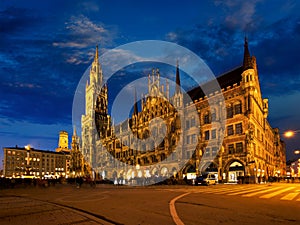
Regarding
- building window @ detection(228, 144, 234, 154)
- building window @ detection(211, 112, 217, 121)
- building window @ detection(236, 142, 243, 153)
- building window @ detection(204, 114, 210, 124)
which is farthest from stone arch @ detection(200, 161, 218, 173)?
building window @ detection(211, 112, 217, 121)

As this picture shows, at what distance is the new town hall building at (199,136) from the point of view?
154ft

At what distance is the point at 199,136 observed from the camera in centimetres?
5434

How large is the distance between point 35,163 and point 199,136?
416 ft

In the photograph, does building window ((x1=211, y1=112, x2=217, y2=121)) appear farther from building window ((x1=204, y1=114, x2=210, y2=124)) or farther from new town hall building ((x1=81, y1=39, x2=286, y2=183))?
building window ((x1=204, y1=114, x2=210, y2=124))

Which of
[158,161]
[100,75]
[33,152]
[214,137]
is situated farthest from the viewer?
[33,152]

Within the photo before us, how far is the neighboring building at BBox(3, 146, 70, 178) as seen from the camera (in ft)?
460

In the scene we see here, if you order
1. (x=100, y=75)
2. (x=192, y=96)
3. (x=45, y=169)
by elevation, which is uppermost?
(x=100, y=75)

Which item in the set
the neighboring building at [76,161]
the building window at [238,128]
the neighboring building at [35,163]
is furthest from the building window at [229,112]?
the neighboring building at [35,163]

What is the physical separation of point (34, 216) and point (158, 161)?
53.6 m

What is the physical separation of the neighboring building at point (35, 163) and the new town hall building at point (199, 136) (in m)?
75.4

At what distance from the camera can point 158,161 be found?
62.5 meters

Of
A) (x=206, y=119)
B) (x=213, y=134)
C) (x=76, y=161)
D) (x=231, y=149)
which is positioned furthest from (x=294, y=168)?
(x=231, y=149)

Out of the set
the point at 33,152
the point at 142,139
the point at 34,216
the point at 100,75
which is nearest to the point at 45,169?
the point at 33,152

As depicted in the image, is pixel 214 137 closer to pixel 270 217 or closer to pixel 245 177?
pixel 245 177
